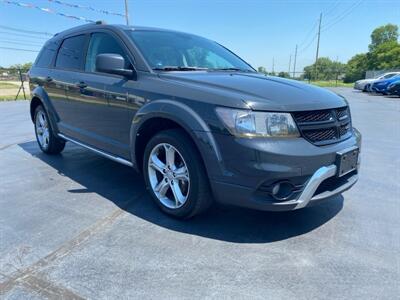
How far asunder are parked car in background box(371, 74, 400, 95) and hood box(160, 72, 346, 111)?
21779 millimetres

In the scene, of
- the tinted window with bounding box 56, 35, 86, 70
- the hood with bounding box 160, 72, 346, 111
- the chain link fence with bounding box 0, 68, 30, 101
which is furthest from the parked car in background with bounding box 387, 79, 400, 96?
the tinted window with bounding box 56, 35, 86, 70

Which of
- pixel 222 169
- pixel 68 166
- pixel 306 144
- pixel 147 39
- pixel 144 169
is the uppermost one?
pixel 147 39

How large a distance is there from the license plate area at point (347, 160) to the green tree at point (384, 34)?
96581 millimetres

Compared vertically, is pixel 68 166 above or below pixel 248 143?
below

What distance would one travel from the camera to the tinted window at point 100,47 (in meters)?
3.80

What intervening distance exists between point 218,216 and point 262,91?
1245 millimetres

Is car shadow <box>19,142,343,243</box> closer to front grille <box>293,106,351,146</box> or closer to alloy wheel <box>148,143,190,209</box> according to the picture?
alloy wheel <box>148,143,190,209</box>

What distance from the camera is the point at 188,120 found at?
9.38 feet

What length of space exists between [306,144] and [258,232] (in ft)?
2.87

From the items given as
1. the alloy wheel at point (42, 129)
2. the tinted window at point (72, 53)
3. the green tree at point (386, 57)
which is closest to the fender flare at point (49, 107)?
the alloy wheel at point (42, 129)

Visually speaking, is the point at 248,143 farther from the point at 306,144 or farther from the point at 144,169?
the point at 144,169

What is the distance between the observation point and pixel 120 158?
12.5 feet

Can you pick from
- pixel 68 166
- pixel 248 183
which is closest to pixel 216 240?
pixel 248 183

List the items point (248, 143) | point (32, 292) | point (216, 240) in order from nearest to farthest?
point (32, 292) < point (248, 143) < point (216, 240)
